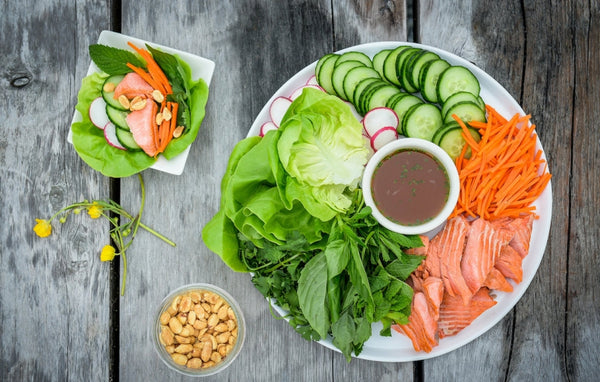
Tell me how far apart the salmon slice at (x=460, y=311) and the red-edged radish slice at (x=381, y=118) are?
753mm

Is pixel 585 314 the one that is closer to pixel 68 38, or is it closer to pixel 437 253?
pixel 437 253

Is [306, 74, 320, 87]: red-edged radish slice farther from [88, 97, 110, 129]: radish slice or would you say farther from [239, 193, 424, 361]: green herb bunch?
[88, 97, 110, 129]: radish slice

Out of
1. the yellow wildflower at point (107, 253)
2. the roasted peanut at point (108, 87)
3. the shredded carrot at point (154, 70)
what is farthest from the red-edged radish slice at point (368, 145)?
the yellow wildflower at point (107, 253)

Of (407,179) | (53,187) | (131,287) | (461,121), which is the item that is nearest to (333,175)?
(407,179)

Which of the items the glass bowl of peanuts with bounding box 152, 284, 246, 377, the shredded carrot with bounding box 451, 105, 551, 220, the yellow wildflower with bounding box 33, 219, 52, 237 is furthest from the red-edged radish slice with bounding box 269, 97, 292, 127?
the yellow wildflower with bounding box 33, 219, 52, 237

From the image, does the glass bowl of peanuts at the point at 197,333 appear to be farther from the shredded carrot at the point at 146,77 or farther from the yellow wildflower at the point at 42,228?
the shredded carrot at the point at 146,77

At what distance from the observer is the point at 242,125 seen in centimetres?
232

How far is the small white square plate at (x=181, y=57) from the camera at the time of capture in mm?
2156

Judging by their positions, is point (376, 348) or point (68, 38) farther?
point (68, 38)

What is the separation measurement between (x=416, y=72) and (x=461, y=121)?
27cm

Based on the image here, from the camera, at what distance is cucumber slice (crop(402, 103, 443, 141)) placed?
2.00 metres

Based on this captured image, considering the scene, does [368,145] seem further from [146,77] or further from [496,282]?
[146,77]

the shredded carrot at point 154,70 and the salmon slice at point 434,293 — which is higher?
the shredded carrot at point 154,70

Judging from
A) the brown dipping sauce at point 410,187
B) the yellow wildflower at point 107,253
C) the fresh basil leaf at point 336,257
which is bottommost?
the yellow wildflower at point 107,253
